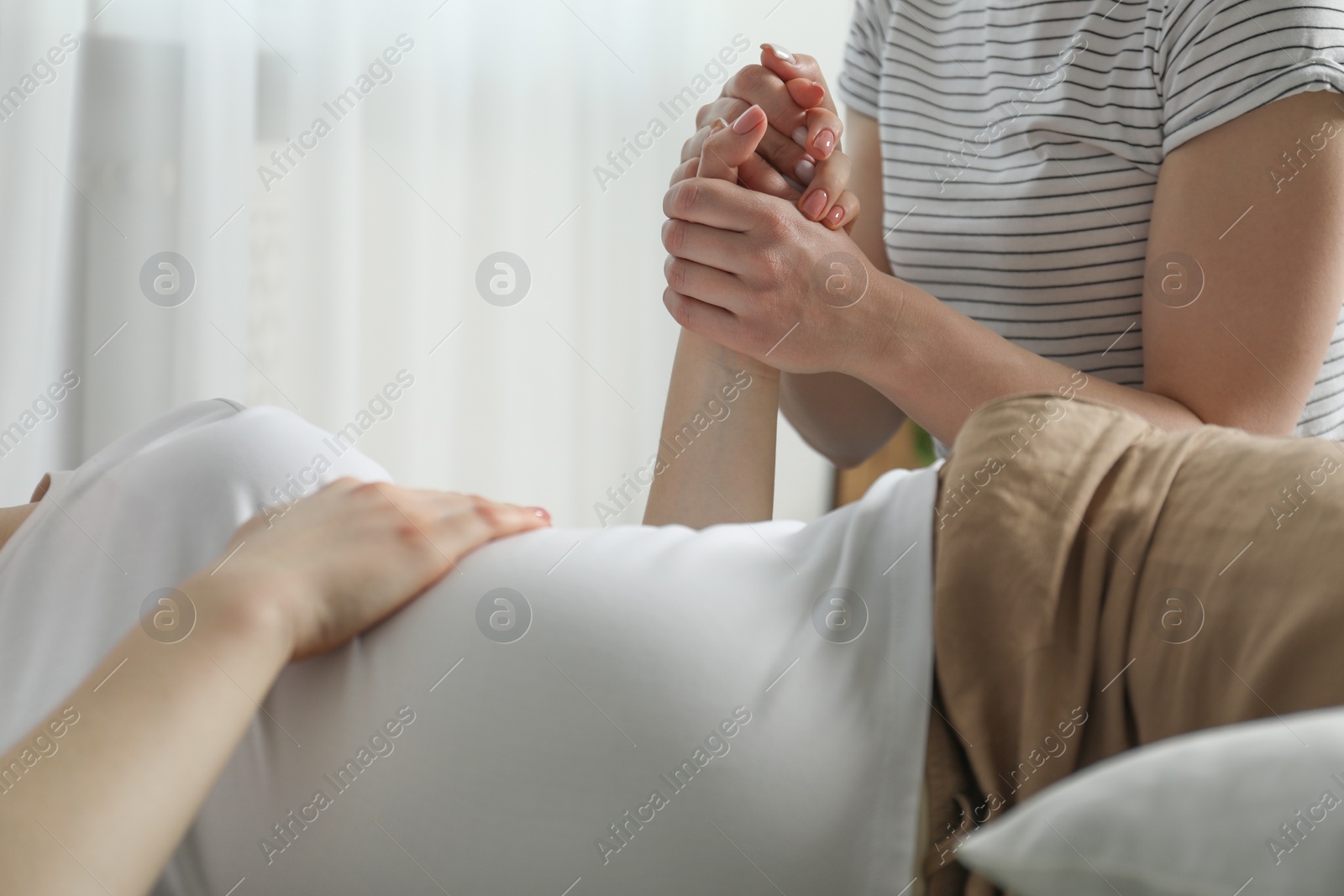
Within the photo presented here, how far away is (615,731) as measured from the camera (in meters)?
0.39

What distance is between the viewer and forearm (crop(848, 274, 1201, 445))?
77 cm

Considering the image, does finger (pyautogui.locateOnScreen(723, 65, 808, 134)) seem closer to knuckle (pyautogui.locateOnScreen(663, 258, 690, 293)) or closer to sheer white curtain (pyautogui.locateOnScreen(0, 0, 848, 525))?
knuckle (pyautogui.locateOnScreen(663, 258, 690, 293))

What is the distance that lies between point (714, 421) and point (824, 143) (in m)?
0.26

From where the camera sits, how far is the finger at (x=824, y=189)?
2.72 feet

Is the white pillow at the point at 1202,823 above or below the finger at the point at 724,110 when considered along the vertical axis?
below

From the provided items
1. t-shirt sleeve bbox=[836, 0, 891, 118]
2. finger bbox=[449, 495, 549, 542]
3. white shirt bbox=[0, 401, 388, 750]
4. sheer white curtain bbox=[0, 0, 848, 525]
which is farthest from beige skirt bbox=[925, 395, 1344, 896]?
sheer white curtain bbox=[0, 0, 848, 525]

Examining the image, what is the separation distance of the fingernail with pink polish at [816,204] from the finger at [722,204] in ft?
0.13

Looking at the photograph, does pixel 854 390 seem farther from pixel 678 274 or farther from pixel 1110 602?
pixel 1110 602

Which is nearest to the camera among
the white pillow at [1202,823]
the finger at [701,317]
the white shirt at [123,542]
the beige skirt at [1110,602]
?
the white pillow at [1202,823]

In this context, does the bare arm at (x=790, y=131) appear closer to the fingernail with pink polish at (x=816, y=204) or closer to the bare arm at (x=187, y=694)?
the fingernail with pink polish at (x=816, y=204)

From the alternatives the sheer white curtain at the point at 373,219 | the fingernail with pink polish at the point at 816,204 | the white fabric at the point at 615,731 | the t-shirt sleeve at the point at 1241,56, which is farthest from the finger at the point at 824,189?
the sheer white curtain at the point at 373,219

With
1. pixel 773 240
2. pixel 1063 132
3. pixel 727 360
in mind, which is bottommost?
pixel 727 360

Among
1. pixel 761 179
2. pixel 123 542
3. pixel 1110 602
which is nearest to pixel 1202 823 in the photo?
pixel 1110 602

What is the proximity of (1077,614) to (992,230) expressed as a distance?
65 cm
